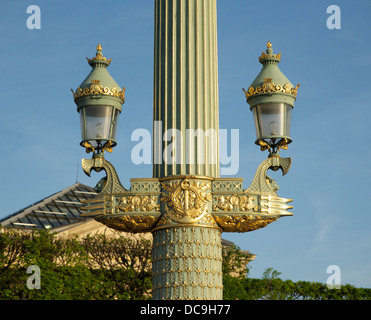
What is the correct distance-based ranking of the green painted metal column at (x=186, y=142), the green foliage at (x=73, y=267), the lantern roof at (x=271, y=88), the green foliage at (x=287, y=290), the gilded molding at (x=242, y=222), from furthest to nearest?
the green foliage at (x=287, y=290) → the green foliage at (x=73, y=267) → the lantern roof at (x=271, y=88) → the gilded molding at (x=242, y=222) → the green painted metal column at (x=186, y=142)

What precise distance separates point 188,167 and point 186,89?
1226mm

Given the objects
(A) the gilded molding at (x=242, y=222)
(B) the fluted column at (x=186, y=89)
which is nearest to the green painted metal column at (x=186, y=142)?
(B) the fluted column at (x=186, y=89)

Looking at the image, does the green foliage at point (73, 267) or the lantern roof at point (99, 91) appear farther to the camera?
the green foliage at point (73, 267)

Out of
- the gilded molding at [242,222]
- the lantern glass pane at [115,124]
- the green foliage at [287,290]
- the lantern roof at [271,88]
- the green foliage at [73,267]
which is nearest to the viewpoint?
the gilded molding at [242,222]

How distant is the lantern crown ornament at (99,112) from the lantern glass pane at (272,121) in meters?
2.19

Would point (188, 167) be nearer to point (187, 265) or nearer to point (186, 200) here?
point (186, 200)

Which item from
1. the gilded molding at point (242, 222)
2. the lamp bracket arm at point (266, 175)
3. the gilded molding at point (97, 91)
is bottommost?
the gilded molding at point (242, 222)

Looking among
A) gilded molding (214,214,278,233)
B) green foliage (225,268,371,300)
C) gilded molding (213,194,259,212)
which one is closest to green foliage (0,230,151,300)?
green foliage (225,268,371,300)

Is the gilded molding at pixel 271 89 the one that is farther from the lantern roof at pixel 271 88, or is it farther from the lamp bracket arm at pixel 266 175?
the lamp bracket arm at pixel 266 175

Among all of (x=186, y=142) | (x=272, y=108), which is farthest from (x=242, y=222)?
(x=272, y=108)

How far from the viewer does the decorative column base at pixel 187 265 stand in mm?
10758

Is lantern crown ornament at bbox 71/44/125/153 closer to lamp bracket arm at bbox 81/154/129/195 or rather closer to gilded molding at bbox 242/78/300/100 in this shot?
lamp bracket arm at bbox 81/154/129/195

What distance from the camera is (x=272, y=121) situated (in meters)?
11.8
